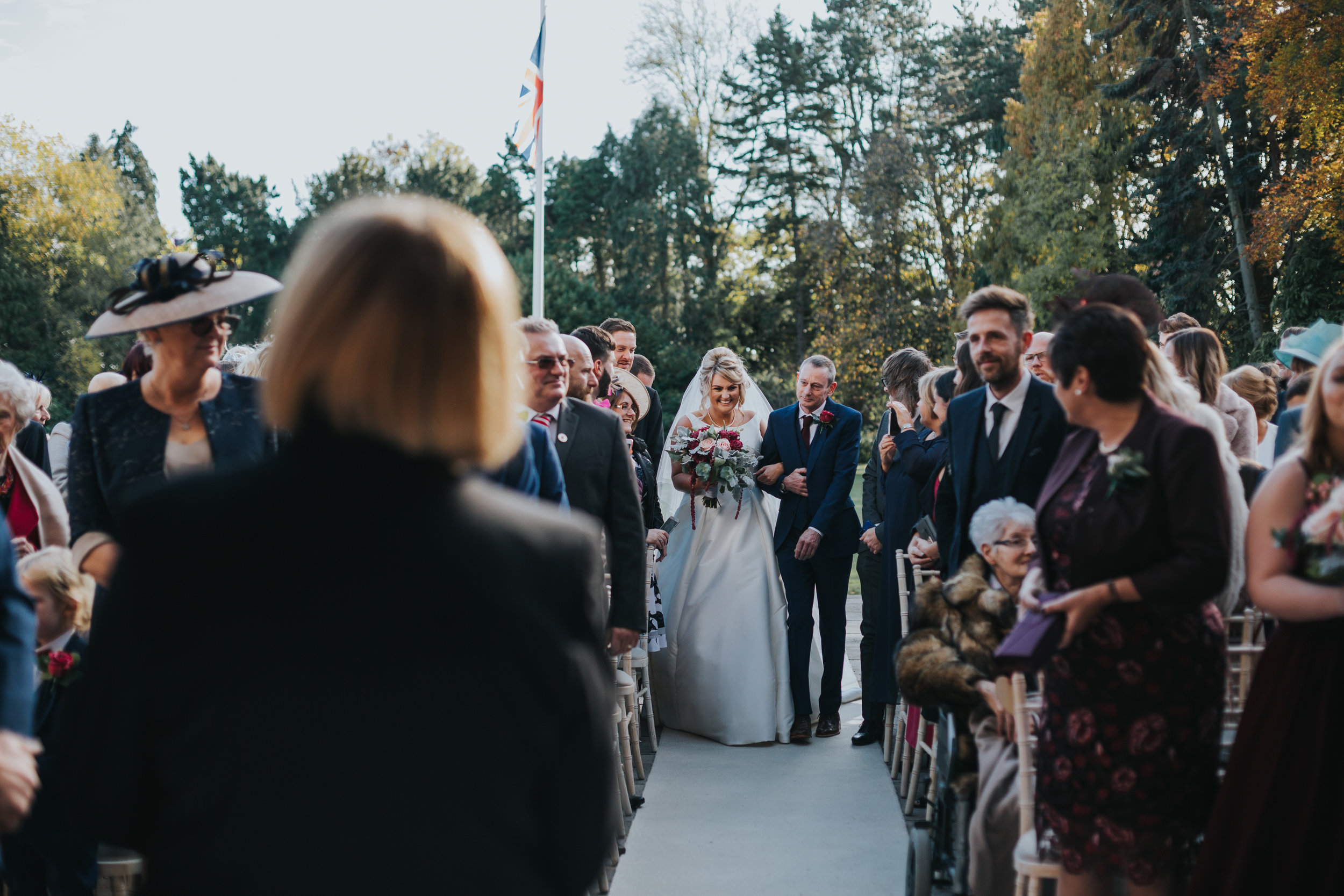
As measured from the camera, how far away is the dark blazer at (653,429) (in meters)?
7.83

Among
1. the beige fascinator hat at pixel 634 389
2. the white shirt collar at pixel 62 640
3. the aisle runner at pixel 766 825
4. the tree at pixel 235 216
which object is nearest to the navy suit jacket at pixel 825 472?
the beige fascinator hat at pixel 634 389

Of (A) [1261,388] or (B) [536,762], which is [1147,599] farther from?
(A) [1261,388]

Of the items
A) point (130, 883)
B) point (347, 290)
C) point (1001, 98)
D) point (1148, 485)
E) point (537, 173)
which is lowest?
point (130, 883)

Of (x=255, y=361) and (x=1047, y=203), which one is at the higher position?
(x=1047, y=203)

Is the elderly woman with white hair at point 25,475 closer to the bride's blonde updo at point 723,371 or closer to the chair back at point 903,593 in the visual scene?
the chair back at point 903,593

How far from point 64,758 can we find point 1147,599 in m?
2.60

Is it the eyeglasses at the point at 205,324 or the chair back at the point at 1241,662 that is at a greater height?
the eyeglasses at the point at 205,324

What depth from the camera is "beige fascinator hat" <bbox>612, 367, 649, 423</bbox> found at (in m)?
7.19

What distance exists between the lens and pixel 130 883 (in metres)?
3.72

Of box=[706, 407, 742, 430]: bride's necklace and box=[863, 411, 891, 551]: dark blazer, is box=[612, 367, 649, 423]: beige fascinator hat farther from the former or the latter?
box=[863, 411, 891, 551]: dark blazer

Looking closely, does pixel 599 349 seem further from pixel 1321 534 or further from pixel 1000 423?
pixel 1321 534

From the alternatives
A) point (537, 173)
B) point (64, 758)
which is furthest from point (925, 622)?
point (537, 173)

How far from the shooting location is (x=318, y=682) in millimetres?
1319

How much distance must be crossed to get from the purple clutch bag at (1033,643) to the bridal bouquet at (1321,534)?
24.3 inches
